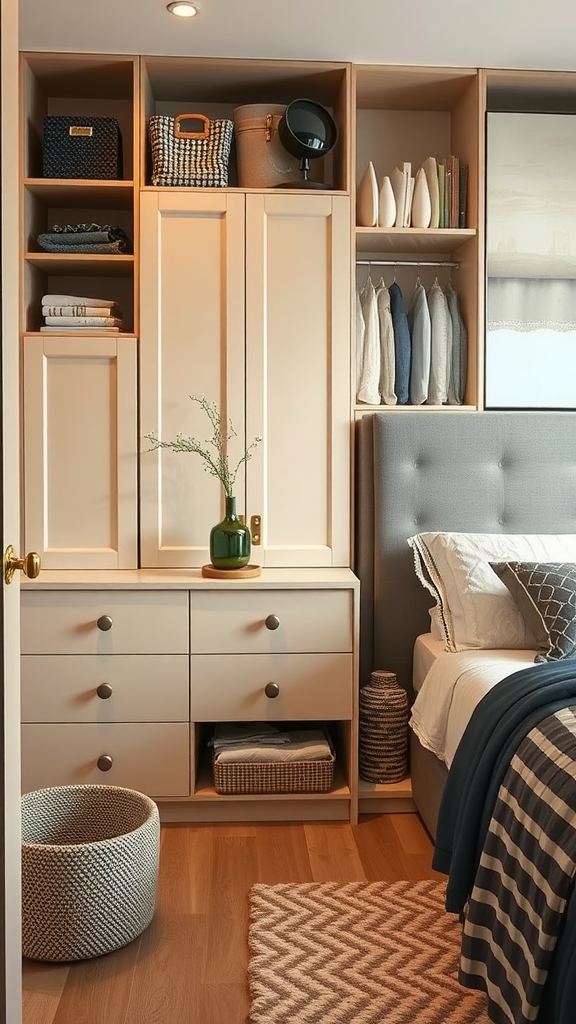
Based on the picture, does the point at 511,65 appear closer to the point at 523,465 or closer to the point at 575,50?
the point at 575,50

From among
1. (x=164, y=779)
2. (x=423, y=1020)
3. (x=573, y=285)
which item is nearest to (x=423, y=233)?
(x=573, y=285)

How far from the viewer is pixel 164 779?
10.3 ft

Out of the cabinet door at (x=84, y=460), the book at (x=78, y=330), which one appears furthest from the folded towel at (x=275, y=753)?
the book at (x=78, y=330)

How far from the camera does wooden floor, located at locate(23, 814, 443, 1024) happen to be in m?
2.13

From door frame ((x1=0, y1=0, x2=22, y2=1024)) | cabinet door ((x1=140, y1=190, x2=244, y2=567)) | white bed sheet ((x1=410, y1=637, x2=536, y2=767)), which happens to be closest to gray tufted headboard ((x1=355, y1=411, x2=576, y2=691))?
white bed sheet ((x1=410, y1=637, x2=536, y2=767))

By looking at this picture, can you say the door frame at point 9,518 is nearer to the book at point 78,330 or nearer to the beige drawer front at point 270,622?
the beige drawer front at point 270,622

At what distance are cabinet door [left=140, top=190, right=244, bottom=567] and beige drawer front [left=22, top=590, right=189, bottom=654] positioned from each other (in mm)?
297

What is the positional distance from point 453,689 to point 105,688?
1096 mm

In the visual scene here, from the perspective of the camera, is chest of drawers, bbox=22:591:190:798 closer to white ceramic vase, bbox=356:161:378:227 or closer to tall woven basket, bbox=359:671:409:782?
tall woven basket, bbox=359:671:409:782

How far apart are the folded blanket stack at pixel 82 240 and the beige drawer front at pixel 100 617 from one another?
115 centimetres

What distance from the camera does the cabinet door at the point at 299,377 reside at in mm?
3354

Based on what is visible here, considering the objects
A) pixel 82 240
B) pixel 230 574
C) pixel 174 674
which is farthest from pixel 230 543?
pixel 82 240

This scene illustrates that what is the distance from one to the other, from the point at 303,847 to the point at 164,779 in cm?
49

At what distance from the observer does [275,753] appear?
10.3ft
